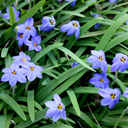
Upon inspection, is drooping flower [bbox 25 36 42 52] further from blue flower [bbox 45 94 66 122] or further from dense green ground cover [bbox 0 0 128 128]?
blue flower [bbox 45 94 66 122]

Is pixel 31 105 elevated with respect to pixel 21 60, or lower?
lower

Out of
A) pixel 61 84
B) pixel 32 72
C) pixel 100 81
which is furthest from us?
pixel 61 84

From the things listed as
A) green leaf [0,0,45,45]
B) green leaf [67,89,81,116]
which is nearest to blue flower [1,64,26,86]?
green leaf [67,89,81,116]

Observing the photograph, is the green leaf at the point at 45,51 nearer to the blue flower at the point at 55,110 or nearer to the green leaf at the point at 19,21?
the green leaf at the point at 19,21

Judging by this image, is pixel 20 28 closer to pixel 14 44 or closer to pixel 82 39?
pixel 14 44

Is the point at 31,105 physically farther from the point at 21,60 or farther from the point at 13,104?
the point at 21,60

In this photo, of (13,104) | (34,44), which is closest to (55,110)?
(13,104)

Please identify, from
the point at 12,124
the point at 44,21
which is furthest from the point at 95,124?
the point at 44,21
